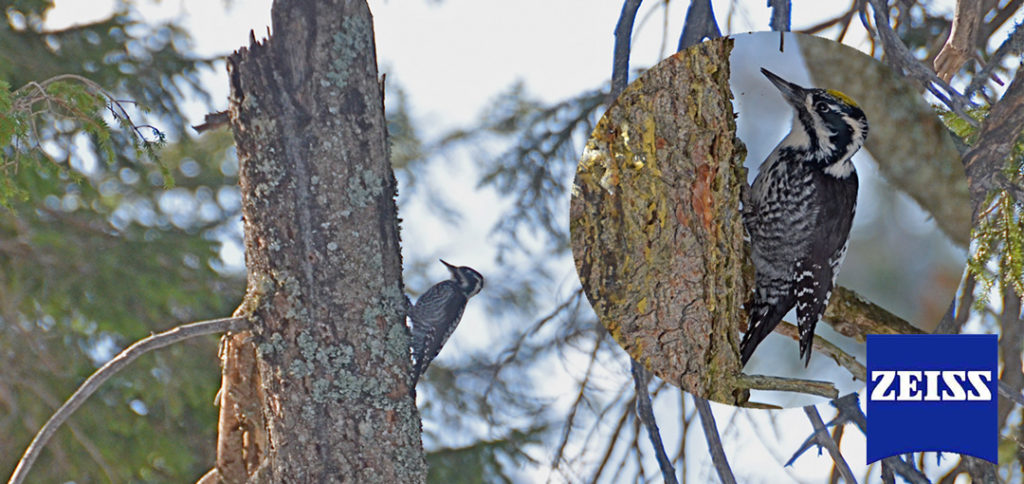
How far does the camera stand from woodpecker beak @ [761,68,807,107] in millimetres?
1463

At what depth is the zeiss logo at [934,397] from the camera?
1.61m

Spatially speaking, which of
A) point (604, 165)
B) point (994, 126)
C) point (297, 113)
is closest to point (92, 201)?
point (297, 113)

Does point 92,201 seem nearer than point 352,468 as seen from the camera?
No

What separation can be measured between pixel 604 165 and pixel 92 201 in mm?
1792

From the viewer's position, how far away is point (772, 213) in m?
1.51

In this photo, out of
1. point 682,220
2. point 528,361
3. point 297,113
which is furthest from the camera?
point 528,361

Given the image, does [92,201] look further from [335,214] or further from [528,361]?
[335,214]

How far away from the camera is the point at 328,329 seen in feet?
4.62

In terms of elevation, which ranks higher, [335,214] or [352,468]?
[335,214]

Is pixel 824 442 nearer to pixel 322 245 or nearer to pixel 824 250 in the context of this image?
pixel 824 250

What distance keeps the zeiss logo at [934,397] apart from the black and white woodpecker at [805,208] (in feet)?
0.64

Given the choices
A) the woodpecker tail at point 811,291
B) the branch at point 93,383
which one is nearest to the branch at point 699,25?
the woodpecker tail at point 811,291

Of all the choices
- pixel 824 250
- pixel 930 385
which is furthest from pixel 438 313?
pixel 930 385

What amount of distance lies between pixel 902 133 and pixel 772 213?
260 mm
